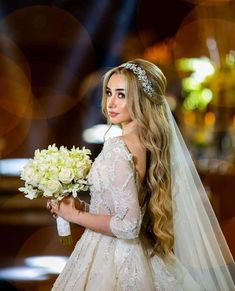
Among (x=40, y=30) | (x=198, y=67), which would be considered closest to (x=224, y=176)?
(x=198, y=67)

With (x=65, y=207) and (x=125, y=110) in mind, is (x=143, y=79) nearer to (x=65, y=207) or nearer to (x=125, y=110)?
(x=125, y=110)

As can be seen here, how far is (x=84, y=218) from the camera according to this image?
257 cm

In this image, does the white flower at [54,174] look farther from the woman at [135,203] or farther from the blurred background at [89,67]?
the blurred background at [89,67]

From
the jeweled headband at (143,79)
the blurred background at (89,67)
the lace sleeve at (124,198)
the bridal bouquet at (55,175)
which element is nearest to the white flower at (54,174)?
the bridal bouquet at (55,175)

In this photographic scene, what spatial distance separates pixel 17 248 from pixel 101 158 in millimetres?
3705

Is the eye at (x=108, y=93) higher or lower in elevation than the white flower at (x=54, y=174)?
higher

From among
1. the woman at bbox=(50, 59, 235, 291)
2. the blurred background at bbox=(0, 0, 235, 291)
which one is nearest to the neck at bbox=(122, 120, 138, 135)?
the woman at bbox=(50, 59, 235, 291)

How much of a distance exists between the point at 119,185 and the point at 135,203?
0.10m

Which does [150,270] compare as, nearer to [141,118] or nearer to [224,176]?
[141,118]

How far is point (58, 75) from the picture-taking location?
32.1 feet

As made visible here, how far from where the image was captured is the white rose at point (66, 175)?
8.37 ft

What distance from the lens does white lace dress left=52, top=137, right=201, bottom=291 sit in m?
2.51

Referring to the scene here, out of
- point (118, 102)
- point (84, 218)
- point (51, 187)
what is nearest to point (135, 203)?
point (84, 218)

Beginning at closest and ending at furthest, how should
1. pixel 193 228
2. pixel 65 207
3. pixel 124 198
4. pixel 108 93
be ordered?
pixel 124 198 → pixel 65 207 → pixel 108 93 → pixel 193 228
